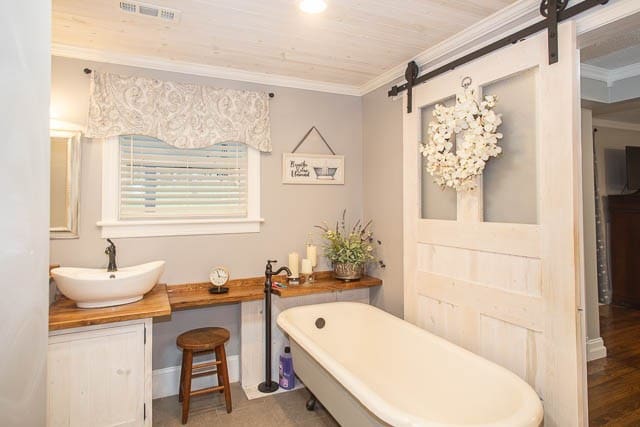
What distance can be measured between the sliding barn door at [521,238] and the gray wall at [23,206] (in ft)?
6.42

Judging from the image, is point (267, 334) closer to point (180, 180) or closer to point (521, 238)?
point (180, 180)

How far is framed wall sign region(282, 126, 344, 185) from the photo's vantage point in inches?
123

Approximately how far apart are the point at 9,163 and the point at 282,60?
2.30 m

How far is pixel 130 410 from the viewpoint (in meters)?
2.12

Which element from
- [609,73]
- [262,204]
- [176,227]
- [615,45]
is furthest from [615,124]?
[176,227]

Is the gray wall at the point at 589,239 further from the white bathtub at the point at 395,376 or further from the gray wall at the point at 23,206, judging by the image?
the gray wall at the point at 23,206

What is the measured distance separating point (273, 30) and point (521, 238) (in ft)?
5.99

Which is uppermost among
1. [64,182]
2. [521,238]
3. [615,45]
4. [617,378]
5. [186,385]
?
[615,45]

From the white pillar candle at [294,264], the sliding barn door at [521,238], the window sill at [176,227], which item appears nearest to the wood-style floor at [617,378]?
the sliding barn door at [521,238]

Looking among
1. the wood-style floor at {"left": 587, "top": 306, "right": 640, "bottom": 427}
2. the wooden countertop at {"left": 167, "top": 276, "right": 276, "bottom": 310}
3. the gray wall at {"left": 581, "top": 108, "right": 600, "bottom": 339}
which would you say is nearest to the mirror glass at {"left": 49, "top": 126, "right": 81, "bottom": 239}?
the wooden countertop at {"left": 167, "top": 276, "right": 276, "bottom": 310}

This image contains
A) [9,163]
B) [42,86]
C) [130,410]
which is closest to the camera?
[9,163]

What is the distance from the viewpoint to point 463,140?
86.6 inches

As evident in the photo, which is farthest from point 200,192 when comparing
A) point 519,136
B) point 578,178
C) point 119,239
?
point 578,178

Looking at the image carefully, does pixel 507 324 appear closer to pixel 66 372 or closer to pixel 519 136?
pixel 519 136
